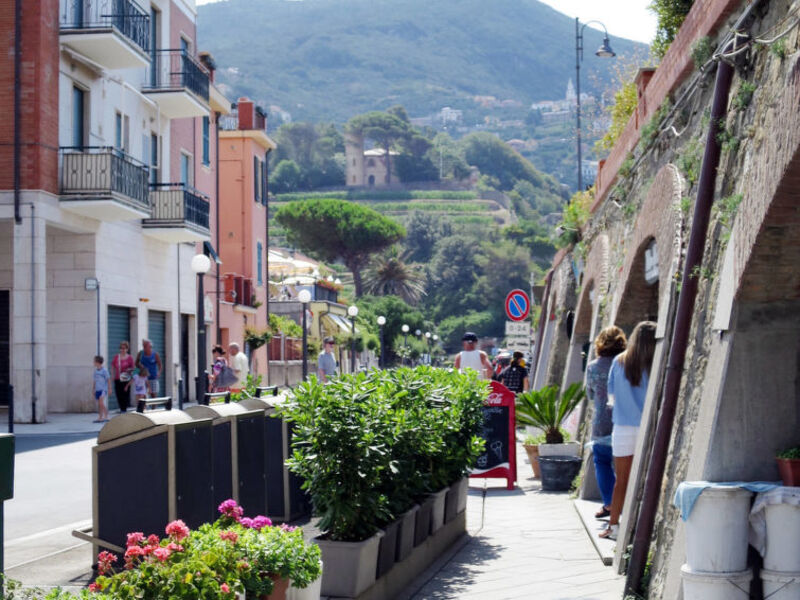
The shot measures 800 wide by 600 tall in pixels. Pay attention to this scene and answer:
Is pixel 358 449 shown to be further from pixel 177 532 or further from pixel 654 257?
pixel 654 257

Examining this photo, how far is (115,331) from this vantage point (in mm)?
26109

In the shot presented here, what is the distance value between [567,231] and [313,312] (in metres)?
42.8

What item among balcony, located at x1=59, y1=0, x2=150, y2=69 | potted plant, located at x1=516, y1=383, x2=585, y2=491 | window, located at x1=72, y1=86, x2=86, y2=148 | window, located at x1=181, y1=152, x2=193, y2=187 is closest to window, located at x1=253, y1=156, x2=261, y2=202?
window, located at x1=181, y1=152, x2=193, y2=187

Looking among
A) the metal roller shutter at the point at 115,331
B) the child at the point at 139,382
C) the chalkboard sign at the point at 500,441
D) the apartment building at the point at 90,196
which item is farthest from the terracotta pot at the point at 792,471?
the metal roller shutter at the point at 115,331

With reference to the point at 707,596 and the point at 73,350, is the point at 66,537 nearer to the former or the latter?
the point at 707,596

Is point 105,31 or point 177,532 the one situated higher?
point 105,31

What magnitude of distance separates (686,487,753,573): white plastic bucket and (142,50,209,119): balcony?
24.6 metres

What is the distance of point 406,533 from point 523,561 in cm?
141

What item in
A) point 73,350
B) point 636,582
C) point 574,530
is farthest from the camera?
point 73,350

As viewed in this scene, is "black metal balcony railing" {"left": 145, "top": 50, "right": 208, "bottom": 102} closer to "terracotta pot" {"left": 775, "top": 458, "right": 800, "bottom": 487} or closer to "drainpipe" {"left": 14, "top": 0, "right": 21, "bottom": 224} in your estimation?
"drainpipe" {"left": 14, "top": 0, "right": 21, "bottom": 224}

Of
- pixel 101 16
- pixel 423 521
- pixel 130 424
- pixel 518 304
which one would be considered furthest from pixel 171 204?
pixel 130 424

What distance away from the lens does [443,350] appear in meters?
121

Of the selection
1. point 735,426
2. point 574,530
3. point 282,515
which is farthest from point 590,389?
point 735,426

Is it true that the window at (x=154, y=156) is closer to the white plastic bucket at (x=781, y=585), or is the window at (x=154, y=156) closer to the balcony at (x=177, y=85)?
the balcony at (x=177, y=85)
